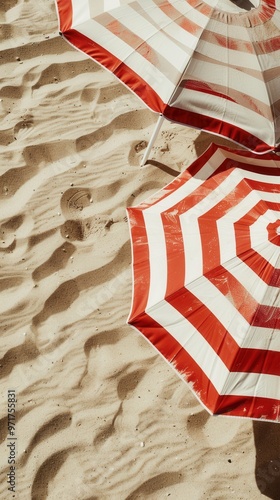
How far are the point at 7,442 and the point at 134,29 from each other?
2.58 metres

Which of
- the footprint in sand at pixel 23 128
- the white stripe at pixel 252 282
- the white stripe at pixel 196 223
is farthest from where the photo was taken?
the footprint in sand at pixel 23 128

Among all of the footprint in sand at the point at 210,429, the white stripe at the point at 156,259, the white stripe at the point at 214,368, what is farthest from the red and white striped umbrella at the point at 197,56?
the footprint in sand at the point at 210,429

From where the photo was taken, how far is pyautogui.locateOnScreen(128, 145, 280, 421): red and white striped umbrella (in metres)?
2.43

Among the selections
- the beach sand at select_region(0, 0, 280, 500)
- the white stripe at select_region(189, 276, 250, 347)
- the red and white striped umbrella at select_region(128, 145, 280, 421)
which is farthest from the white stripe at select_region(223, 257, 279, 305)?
the beach sand at select_region(0, 0, 280, 500)

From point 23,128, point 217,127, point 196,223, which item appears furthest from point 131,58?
point 23,128

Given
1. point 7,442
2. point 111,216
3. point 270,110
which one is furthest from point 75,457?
point 270,110

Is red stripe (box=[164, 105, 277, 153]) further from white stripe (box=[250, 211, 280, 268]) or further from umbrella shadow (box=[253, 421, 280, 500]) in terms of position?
umbrella shadow (box=[253, 421, 280, 500])

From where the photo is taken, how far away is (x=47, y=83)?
13.0 feet

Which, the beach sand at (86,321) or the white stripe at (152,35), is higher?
the white stripe at (152,35)

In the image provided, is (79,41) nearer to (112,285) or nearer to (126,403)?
(112,285)

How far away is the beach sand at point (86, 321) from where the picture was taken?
3113mm

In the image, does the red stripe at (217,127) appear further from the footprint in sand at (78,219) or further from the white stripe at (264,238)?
the footprint in sand at (78,219)

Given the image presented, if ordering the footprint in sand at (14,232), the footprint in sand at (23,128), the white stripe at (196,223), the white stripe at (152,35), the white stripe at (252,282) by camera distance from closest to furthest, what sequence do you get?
1. the white stripe at (252,282)
2. the white stripe at (196,223)
3. the white stripe at (152,35)
4. the footprint in sand at (14,232)
5. the footprint in sand at (23,128)

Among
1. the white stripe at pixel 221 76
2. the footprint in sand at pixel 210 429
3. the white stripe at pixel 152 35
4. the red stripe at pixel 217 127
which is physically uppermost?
the white stripe at pixel 152 35
